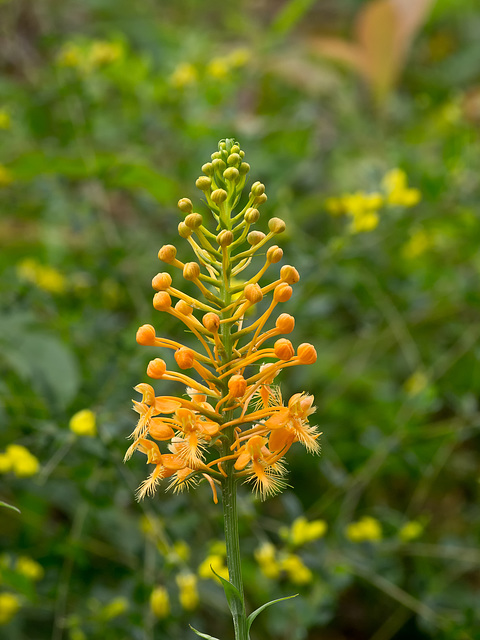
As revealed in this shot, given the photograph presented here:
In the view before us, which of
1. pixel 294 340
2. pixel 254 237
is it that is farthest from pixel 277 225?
pixel 294 340

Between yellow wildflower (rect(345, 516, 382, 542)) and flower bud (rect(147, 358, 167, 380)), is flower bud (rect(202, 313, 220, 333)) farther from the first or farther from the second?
yellow wildflower (rect(345, 516, 382, 542))

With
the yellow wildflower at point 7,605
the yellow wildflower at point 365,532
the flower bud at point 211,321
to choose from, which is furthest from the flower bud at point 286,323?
the yellow wildflower at point 7,605

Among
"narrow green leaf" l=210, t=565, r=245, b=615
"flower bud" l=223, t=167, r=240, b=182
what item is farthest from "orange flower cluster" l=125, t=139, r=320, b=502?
"narrow green leaf" l=210, t=565, r=245, b=615

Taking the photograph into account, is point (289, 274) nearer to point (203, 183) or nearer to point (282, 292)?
point (282, 292)

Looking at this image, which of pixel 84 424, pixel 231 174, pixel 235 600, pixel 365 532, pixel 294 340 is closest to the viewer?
pixel 235 600

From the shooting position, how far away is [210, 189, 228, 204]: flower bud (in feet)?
3.16

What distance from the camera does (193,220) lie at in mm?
959

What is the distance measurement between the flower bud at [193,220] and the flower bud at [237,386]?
0.80 ft

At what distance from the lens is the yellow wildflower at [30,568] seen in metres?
1.71

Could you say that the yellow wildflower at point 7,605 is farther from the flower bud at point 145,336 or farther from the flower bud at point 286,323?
the flower bud at point 286,323

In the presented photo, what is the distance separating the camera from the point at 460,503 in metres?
2.88

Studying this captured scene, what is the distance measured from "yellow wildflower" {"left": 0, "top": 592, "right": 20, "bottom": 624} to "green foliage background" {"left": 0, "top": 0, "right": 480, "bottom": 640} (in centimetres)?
8

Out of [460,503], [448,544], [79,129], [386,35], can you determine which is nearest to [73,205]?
[79,129]

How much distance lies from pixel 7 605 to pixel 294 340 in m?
1.38
